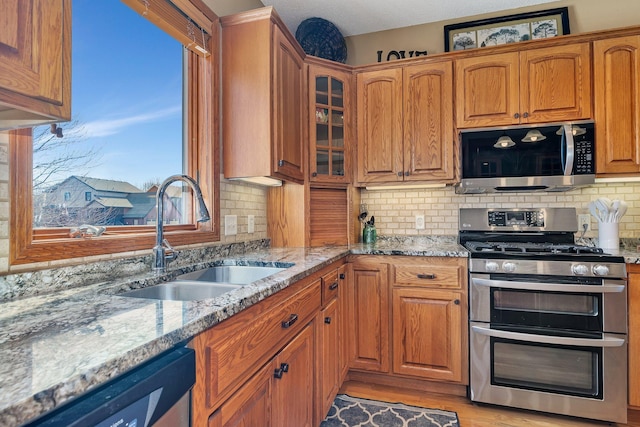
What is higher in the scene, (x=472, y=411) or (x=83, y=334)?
(x=83, y=334)

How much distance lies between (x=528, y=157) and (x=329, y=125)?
1.41 metres

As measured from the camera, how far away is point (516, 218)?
8.30 feet

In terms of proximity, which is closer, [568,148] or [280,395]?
[280,395]

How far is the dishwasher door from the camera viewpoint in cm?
49

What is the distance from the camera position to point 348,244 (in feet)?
8.55

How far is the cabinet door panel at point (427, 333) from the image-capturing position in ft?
6.98

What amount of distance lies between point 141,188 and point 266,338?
987 mm

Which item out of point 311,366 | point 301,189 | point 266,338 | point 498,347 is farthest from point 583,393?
point 301,189

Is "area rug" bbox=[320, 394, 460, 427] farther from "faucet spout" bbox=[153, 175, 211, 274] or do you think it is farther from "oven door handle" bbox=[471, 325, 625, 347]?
"faucet spout" bbox=[153, 175, 211, 274]

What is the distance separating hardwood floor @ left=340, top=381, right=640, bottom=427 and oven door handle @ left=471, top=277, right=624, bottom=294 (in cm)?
74

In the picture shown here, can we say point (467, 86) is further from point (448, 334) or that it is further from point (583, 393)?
point (583, 393)

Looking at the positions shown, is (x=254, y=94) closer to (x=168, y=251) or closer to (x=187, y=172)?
(x=187, y=172)

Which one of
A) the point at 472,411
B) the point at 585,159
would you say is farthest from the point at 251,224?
the point at 585,159

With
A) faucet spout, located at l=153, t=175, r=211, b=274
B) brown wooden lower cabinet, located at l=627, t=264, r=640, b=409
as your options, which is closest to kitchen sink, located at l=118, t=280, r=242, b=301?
faucet spout, located at l=153, t=175, r=211, b=274
